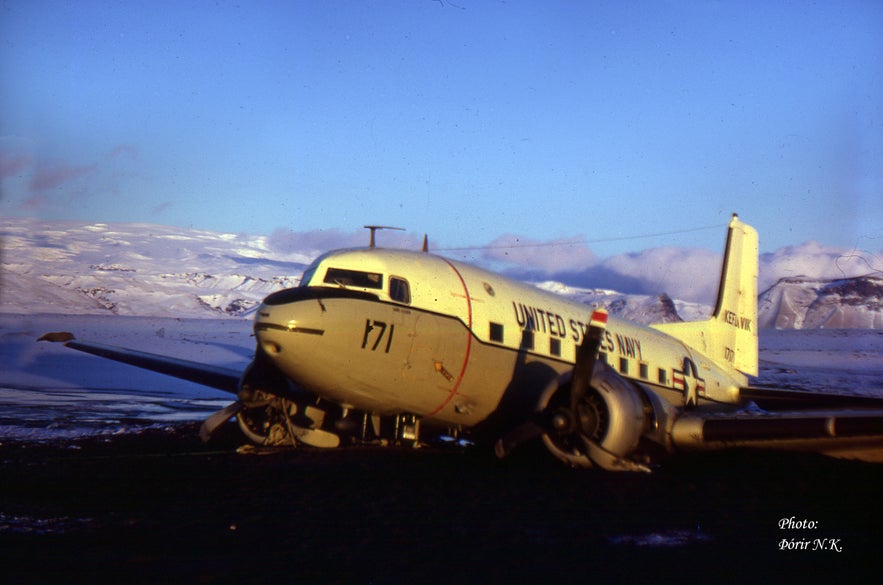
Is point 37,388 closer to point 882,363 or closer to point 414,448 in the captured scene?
point 414,448

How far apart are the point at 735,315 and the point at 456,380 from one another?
39.7ft

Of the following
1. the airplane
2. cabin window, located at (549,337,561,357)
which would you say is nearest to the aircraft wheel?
the airplane

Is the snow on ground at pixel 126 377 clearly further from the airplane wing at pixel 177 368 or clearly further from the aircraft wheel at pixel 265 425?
the aircraft wheel at pixel 265 425

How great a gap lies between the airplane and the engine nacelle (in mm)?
21

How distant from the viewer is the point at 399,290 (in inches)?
477

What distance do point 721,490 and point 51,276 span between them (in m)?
101

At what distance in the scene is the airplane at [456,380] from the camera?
11.2m

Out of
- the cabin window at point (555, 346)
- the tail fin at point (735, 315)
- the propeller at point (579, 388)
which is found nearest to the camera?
the propeller at point (579, 388)

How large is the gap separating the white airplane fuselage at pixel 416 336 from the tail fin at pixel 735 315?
6.63 meters

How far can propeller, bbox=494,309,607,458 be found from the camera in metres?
11.8

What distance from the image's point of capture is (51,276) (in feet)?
322

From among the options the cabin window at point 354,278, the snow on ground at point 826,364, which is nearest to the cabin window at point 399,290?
the cabin window at point 354,278

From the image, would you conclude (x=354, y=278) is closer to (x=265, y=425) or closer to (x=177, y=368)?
(x=265, y=425)

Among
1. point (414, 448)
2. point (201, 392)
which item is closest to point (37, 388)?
point (201, 392)
